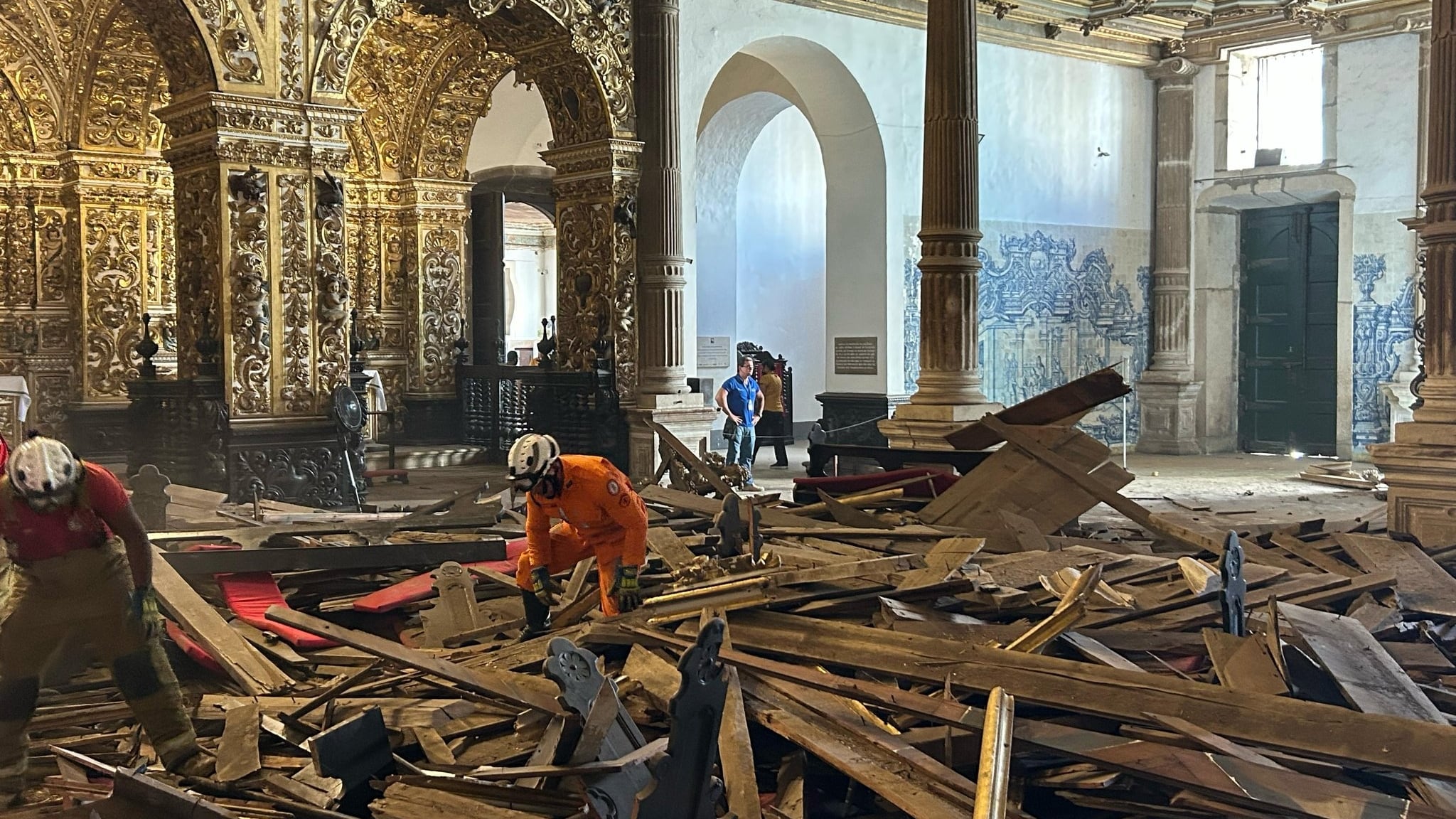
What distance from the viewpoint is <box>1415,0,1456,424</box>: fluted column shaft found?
8.42m

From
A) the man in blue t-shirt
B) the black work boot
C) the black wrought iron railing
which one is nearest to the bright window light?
the man in blue t-shirt

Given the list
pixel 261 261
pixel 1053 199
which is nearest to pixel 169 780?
pixel 261 261

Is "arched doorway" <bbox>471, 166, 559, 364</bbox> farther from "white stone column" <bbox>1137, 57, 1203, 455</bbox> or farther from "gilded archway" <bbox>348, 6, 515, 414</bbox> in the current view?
"white stone column" <bbox>1137, 57, 1203, 455</bbox>

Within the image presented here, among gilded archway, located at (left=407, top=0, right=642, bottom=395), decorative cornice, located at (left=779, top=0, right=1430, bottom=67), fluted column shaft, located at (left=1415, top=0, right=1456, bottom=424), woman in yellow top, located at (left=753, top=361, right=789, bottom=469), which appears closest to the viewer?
fluted column shaft, located at (left=1415, top=0, right=1456, bottom=424)

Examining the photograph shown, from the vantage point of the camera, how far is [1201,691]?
4.47 meters

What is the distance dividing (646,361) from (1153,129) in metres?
10.3

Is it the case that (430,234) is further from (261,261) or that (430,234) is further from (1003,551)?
(1003,551)

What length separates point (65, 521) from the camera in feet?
16.0

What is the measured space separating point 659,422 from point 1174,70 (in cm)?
1075

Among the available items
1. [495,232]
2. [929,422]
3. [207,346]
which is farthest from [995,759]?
[495,232]

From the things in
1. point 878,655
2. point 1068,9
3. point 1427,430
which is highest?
point 1068,9

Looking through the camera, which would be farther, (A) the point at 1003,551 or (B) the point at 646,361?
(B) the point at 646,361

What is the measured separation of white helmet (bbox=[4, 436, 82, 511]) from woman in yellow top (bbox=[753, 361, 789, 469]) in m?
11.5

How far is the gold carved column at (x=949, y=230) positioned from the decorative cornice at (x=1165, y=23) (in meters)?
4.55
